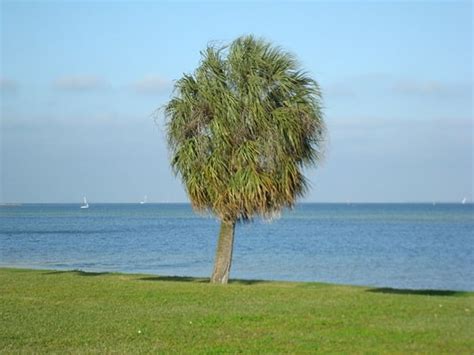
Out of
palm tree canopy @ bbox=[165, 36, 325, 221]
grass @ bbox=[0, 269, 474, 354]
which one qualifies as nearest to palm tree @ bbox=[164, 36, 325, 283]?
palm tree canopy @ bbox=[165, 36, 325, 221]

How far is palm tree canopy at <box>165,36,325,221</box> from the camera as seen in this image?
2334 centimetres

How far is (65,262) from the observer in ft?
140

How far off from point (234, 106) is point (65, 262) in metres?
21.9

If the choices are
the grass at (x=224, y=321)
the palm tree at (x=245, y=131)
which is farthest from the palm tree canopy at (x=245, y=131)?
the grass at (x=224, y=321)

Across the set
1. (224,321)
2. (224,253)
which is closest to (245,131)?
(224,253)

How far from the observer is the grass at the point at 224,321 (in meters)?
12.9

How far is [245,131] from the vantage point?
2362 cm

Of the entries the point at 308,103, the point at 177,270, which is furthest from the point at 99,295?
the point at 177,270

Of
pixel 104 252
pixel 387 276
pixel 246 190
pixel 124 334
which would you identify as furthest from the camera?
pixel 104 252

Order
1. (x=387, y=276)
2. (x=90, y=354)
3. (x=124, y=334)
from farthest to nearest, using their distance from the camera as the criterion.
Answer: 1. (x=387, y=276)
2. (x=124, y=334)
3. (x=90, y=354)

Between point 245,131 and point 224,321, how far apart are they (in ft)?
30.2

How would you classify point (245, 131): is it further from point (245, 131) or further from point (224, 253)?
point (224, 253)

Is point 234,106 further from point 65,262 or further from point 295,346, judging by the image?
point 65,262

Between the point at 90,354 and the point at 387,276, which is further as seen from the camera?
the point at 387,276
